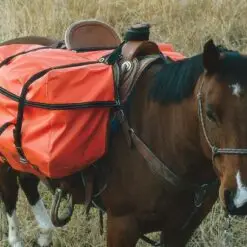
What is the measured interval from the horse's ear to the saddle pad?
0.56m

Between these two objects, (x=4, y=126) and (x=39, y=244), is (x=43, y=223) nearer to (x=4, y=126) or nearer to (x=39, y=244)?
(x=39, y=244)

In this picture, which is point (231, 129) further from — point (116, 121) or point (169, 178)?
point (116, 121)

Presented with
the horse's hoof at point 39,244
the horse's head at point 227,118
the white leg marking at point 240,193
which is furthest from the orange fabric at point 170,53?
the horse's hoof at point 39,244

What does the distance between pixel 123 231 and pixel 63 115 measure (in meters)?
0.55

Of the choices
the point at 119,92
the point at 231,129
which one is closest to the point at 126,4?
the point at 119,92

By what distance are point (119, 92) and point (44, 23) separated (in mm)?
3634

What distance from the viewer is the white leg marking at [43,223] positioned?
4012 mm

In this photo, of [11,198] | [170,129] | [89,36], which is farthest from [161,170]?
[11,198]

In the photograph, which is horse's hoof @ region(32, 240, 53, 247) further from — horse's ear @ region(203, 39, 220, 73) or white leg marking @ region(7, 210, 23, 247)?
horse's ear @ region(203, 39, 220, 73)

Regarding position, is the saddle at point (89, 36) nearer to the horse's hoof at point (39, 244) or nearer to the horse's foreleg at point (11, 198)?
the horse's foreleg at point (11, 198)

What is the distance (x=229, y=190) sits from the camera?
2.12 m

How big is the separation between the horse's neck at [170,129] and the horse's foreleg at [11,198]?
1.19 meters

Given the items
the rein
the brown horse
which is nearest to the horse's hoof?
the brown horse

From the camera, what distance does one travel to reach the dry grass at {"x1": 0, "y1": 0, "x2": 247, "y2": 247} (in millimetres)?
4160
